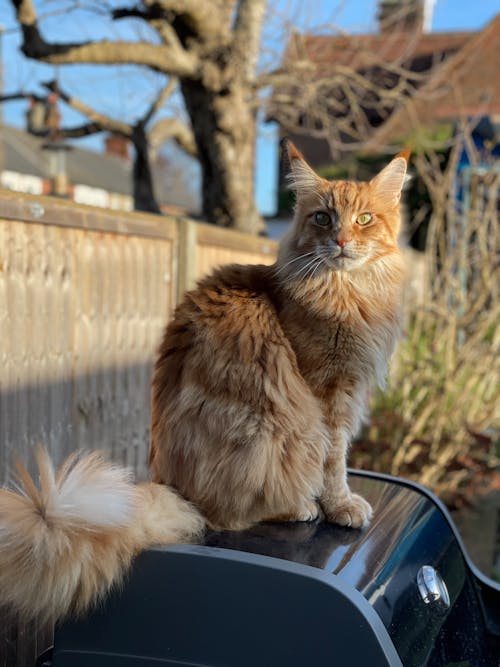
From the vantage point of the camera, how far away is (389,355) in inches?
96.3

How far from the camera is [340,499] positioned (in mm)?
2246

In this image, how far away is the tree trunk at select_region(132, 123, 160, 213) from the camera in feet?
22.2

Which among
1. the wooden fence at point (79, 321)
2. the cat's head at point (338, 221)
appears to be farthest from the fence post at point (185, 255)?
the cat's head at point (338, 221)

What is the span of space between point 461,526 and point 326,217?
146 inches

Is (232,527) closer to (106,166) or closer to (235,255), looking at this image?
(235,255)

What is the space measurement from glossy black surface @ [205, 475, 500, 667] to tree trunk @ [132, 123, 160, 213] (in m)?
5.03

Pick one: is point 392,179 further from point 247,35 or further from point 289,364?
point 247,35

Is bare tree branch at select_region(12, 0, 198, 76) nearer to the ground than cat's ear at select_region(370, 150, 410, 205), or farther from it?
Result: farther from it

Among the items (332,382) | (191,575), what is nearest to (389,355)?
(332,382)

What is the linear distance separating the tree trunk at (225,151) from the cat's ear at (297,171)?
3857 millimetres

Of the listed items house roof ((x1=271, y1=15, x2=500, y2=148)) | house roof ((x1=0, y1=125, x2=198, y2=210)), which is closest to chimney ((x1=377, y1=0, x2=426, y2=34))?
house roof ((x1=271, y1=15, x2=500, y2=148))

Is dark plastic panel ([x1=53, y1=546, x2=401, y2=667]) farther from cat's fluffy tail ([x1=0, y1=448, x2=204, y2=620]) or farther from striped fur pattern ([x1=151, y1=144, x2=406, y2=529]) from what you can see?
striped fur pattern ([x1=151, y1=144, x2=406, y2=529])

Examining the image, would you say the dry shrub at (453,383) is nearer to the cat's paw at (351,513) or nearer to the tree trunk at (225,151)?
the tree trunk at (225,151)

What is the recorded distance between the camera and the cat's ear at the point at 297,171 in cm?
245
